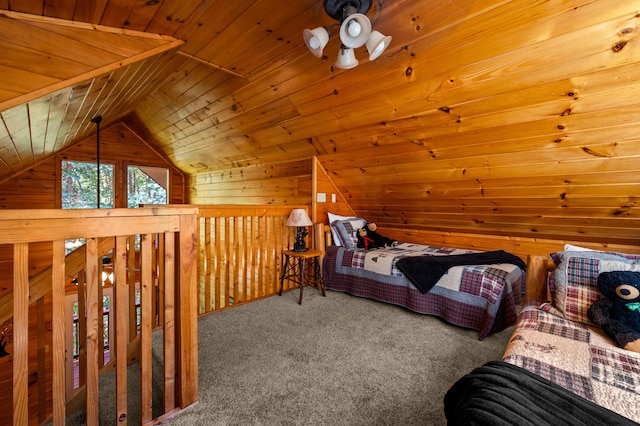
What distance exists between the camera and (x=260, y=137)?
12.8 ft

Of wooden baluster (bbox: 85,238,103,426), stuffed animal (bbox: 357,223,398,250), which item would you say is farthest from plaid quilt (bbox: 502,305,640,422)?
stuffed animal (bbox: 357,223,398,250)

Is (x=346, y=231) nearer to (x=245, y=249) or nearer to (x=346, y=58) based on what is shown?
(x=245, y=249)

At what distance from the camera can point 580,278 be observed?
1.66 m

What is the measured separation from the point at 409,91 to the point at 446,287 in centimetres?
173

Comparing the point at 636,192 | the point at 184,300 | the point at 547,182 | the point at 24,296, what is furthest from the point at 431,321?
the point at 24,296

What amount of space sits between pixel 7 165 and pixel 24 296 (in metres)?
3.83

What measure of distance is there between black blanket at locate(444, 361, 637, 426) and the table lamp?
2.36m

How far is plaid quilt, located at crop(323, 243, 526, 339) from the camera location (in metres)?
2.41

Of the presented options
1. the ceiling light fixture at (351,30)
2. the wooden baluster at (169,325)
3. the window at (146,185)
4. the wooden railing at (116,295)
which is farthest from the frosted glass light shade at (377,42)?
the window at (146,185)

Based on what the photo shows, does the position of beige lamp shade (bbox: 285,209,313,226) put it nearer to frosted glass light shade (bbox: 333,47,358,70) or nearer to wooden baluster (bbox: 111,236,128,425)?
frosted glass light shade (bbox: 333,47,358,70)

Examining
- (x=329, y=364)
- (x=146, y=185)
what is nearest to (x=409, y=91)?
(x=329, y=364)

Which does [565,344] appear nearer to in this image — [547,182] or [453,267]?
[453,267]

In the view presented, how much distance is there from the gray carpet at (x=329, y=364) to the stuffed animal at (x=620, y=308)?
31.2 inches

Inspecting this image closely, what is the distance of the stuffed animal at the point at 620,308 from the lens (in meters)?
1.31
